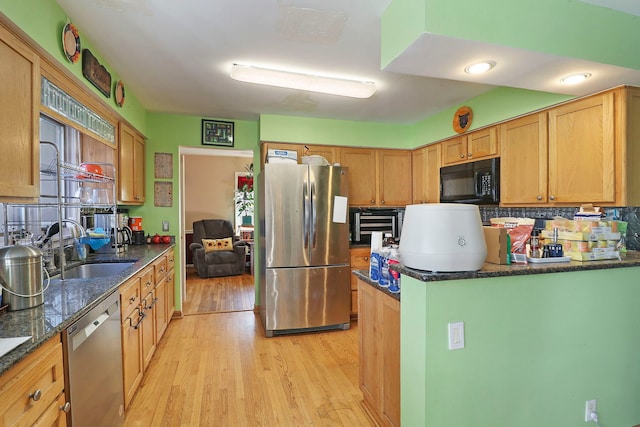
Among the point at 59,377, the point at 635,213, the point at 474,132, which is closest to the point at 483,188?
the point at 474,132

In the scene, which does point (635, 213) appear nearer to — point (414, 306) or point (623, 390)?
point (623, 390)

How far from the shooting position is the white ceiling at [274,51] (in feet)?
5.62

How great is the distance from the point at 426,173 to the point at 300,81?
205cm

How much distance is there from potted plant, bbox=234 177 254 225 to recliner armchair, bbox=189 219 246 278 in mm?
831

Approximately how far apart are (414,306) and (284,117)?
9.22 ft

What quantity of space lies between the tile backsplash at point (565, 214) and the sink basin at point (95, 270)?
11.1 ft

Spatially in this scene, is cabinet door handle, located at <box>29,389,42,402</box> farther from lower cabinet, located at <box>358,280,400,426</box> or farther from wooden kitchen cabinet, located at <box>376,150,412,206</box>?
wooden kitchen cabinet, located at <box>376,150,412,206</box>

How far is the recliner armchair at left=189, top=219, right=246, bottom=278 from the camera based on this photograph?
6074 mm

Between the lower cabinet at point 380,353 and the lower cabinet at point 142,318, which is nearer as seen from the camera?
the lower cabinet at point 380,353

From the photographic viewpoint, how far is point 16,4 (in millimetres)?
1388

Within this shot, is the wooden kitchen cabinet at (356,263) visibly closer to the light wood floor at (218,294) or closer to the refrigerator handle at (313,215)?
the refrigerator handle at (313,215)

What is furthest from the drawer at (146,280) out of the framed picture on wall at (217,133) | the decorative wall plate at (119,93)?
the framed picture on wall at (217,133)

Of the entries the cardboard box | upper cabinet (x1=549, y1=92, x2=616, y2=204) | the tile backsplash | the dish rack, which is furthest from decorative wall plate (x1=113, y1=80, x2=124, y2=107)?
the tile backsplash

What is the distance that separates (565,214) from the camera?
Answer: 2637 mm
